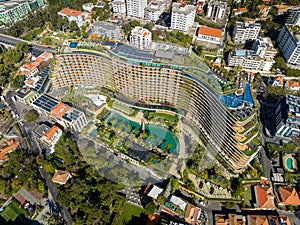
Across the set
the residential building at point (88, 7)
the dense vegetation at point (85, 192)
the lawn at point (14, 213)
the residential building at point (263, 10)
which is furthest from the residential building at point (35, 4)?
the residential building at point (263, 10)

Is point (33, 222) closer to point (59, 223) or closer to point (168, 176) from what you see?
point (59, 223)

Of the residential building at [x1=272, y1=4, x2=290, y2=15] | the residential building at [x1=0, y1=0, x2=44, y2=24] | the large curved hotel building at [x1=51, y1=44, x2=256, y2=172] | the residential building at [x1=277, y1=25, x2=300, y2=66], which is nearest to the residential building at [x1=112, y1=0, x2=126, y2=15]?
the residential building at [x1=0, y1=0, x2=44, y2=24]

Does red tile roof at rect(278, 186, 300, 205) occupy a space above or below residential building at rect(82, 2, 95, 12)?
below

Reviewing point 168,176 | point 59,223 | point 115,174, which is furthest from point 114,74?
point 59,223

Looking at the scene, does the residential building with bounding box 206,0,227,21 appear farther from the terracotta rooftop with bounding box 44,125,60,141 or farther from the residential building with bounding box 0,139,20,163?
the residential building with bounding box 0,139,20,163

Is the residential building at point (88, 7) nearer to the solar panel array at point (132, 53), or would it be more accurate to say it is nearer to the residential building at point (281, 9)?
the solar panel array at point (132, 53)
